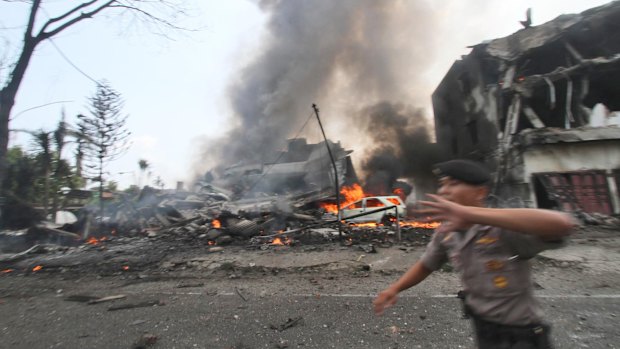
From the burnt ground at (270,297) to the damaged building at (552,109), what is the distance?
4.28 meters

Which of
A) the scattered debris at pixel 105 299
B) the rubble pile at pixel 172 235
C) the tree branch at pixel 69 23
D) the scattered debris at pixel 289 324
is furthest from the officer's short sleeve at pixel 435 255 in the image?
the tree branch at pixel 69 23

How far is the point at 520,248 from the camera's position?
4.75 feet

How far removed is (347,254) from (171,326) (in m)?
4.09

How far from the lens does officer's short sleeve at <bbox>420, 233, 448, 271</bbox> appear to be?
184cm

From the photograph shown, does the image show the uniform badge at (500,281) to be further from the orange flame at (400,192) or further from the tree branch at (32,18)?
the orange flame at (400,192)

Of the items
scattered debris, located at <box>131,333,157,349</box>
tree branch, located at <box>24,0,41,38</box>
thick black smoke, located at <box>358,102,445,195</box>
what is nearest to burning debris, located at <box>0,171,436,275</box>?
scattered debris, located at <box>131,333,157,349</box>

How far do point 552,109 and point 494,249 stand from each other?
16876 millimetres

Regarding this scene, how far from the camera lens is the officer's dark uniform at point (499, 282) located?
147 centimetres

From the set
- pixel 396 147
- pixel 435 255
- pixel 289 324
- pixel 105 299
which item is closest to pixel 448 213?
pixel 435 255

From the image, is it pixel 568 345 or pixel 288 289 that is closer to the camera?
pixel 568 345

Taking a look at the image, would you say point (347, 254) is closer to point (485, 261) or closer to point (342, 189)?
point (485, 261)

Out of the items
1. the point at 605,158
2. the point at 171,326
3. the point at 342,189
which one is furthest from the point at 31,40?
the point at 605,158

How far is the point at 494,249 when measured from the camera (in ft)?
5.03

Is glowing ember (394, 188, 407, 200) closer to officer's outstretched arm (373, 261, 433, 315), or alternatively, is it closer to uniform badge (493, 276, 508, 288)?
officer's outstretched arm (373, 261, 433, 315)
